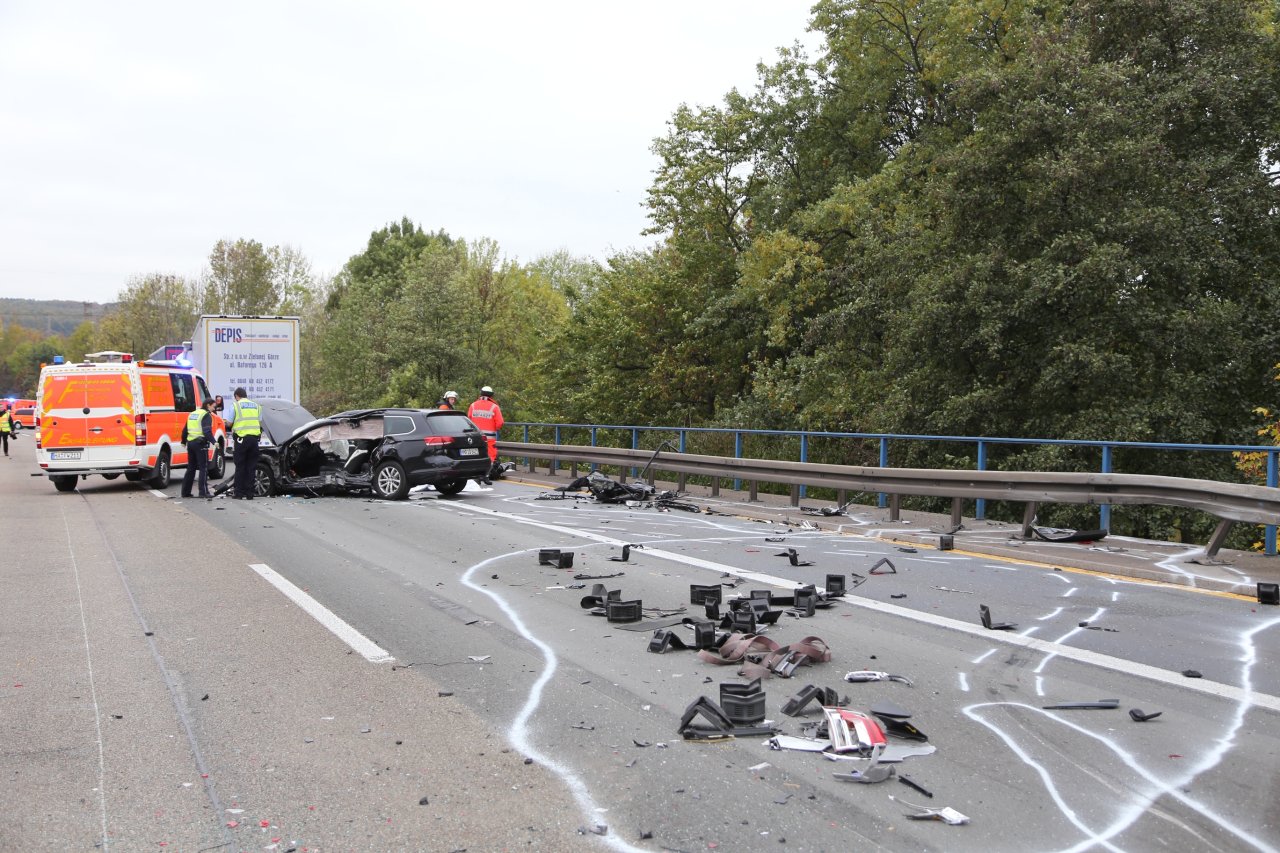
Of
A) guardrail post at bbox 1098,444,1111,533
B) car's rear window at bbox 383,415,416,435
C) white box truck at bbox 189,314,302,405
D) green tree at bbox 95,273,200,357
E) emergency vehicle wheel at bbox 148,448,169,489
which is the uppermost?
green tree at bbox 95,273,200,357

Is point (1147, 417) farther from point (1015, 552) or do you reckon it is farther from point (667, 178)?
point (667, 178)

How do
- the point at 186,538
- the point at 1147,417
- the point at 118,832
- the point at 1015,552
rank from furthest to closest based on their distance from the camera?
the point at 1147,417
the point at 186,538
the point at 1015,552
the point at 118,832

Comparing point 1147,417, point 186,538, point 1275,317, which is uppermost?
point 1275,317

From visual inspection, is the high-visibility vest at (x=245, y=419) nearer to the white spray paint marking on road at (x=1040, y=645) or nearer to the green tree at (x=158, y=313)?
the white spray paint marking on road at (x=1040, y=645)

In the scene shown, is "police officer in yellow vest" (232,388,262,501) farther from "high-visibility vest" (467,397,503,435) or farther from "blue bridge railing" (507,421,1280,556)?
"blue bridge railing" (507,421,1280,556)

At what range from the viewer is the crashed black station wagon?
17.2 meters

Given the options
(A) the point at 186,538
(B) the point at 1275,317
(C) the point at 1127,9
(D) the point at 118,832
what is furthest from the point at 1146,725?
(C) the point at 1127,9

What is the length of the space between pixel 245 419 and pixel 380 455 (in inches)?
94.3

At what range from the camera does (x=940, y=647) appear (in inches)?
258

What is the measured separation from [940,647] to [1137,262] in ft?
43.7

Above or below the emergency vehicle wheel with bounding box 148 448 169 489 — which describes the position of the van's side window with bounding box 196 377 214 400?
above

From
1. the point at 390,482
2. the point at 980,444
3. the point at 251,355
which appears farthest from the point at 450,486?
the point at 251,355

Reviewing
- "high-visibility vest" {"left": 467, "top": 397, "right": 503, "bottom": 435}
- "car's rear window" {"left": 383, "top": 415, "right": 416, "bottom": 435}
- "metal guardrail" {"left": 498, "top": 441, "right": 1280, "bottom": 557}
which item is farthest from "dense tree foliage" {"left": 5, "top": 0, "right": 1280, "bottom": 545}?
"car's rear window" {"left": 383, "top": 415, "right": 416, "bottom": 435}

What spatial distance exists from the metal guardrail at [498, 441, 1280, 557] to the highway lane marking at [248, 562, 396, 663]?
23.9 ft
